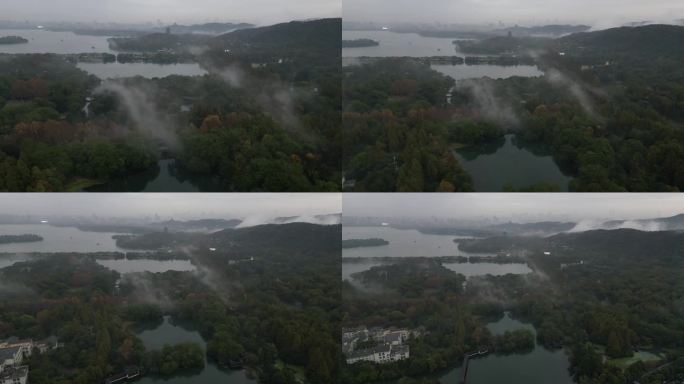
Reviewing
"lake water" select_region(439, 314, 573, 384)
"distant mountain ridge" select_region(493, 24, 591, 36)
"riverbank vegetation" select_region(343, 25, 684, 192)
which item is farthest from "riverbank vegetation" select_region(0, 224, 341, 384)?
"distant mountain ridge" select_region(493, 24, 591, 36)

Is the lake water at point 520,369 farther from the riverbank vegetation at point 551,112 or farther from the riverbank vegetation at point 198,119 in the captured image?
the riverbank vegetation at point 198,119

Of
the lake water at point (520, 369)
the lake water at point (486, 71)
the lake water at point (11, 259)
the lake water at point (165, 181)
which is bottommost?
the lake water at point (520, 369)

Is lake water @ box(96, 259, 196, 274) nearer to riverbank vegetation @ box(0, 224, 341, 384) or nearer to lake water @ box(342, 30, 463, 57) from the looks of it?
riverbank vegetation @ box(0, 224, 341, 384)

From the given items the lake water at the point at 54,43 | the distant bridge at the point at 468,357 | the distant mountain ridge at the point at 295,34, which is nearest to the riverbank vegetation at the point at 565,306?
the distant bridge at the point at 468,357

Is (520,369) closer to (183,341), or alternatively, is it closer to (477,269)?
(477,269)

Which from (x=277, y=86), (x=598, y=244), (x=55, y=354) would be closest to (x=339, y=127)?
(x=277, y=86)

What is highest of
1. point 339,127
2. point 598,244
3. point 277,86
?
point 277,86

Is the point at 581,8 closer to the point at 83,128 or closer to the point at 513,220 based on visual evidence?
the point at 513,220
